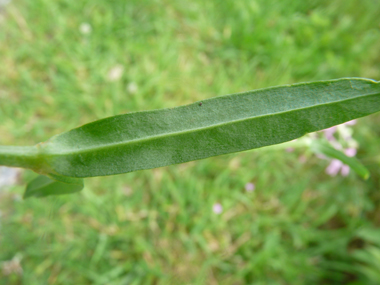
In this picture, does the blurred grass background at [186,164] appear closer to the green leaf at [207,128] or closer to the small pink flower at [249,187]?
the small pink flower at [249,187]

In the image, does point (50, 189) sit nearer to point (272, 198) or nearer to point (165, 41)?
point (272, 198)

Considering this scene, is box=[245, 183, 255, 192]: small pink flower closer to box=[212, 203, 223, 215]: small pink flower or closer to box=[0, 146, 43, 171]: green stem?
box=[212, 203, 223, 215]: small pink flower

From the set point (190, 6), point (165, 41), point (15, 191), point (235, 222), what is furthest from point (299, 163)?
point (15, 191)

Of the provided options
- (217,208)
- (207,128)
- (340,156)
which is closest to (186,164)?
(217,208)

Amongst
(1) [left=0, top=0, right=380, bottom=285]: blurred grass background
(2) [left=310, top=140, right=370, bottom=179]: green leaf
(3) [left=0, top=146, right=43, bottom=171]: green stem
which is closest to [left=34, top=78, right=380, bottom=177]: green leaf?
(3) [left=0, top=146, right=43, bottom=171]: green stem

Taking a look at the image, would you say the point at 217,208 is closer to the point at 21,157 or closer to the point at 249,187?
the point at 249,187

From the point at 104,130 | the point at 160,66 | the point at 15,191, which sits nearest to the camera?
the point at 104,130
